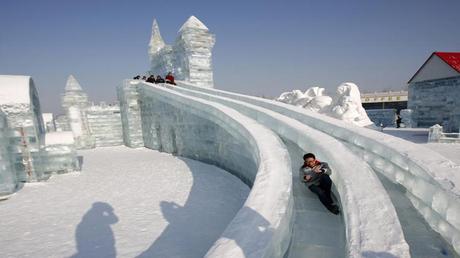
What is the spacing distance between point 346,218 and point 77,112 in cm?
1505

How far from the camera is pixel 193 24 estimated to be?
1045cm

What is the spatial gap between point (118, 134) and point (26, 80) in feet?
23.5

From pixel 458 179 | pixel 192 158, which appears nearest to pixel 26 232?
pixel 192 158

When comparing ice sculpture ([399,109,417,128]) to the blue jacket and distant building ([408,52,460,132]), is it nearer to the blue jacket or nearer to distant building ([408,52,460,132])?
distant building ([408,52,460,132])

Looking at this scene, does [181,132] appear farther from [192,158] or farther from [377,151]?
[377,151]

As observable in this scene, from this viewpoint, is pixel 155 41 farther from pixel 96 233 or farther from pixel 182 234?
pixel 182 234

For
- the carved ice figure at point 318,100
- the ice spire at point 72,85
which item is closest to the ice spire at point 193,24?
the carved ice figure at point 318,100

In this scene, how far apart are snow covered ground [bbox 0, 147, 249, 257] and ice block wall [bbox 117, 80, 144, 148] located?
517 centimetres

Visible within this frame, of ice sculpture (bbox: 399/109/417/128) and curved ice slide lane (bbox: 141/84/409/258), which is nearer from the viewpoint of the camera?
curved ice slide lane (bbox: 141/84/409/258)

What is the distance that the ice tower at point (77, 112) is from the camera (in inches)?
513

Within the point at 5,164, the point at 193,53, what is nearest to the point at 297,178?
the point at 5,164

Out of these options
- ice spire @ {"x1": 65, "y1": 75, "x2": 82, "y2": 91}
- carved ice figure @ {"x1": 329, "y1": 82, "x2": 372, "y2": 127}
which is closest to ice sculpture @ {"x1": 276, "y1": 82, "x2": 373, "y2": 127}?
carved ice figure @ {"x1": 329, "y1": 82, "x2": 372, "y2": 127}

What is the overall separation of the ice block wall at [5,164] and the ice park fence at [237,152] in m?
4.94

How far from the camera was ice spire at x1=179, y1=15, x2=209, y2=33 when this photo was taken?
409 inches
